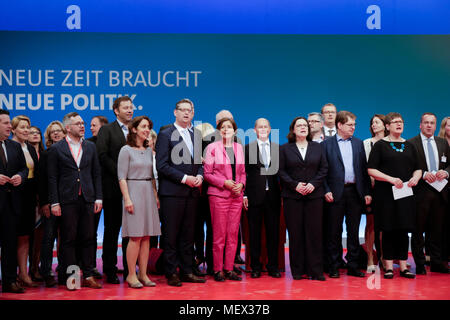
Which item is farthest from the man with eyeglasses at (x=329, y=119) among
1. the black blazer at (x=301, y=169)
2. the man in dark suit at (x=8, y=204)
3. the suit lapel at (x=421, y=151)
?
the man in dark suit at (x=8, y=204)

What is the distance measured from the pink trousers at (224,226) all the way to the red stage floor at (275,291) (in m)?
0.23

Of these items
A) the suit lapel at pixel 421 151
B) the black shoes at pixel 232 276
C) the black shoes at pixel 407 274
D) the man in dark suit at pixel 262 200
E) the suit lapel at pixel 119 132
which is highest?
the suit lapel at pixel 119 132

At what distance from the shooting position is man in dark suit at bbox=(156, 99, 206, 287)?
4.58 meters

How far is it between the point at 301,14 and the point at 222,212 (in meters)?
3.81

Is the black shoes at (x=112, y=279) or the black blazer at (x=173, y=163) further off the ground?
the black blazer at (x=173, y=163)

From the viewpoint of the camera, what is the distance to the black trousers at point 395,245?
4.90 metres

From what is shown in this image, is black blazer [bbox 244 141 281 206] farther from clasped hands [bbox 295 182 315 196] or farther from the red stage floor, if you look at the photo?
the red stage floor

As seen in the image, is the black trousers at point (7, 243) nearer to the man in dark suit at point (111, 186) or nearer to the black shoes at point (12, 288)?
the black shoes at point (12, 288)

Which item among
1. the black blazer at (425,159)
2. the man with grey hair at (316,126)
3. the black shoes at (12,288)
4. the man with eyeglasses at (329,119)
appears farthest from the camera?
the man with eyeglasses at (329,119)

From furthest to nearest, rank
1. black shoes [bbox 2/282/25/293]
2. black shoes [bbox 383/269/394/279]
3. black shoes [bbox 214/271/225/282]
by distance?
black shoes [bbox 383/269/394/279] → black shoes [bbox 214/271/225/282] → black shoes [bbox 2/282/25/293]

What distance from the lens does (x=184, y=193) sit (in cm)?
461

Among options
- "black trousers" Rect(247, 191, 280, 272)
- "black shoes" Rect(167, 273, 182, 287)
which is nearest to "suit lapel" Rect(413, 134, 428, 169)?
"black trousers" Rect(247, 191, 280, 272)

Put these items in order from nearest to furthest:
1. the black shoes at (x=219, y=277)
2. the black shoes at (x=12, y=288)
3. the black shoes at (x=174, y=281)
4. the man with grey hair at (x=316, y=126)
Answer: the black shoes at (x=12, y=288)
the black shoes at (x=174, y=281)
the black shoes at (x=219, y=277)
the man with grey hair at (x=316, y=126)

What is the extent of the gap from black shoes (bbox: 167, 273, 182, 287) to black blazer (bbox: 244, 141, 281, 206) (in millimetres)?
1047
